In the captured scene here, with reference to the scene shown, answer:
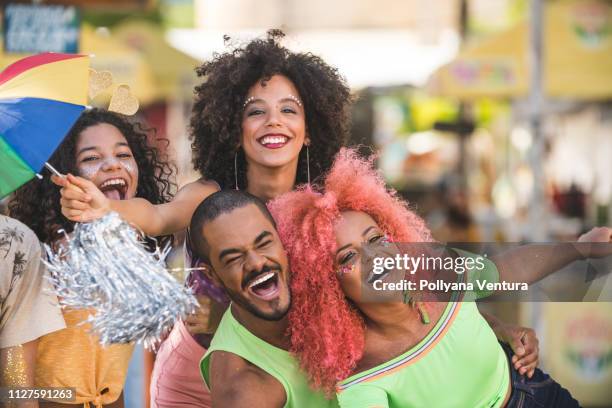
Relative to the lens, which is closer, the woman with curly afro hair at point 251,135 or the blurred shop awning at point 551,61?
the woman with curly afro hair at point 251,135

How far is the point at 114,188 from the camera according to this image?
3217 millimetres

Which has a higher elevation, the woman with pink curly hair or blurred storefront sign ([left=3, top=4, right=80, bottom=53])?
blurred storefront sign ([left=3, top=4, right=80, bottom=53])

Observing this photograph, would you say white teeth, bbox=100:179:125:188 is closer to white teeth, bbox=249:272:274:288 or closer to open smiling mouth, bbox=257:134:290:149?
open smiling mouth, bbox=257:134:290:149

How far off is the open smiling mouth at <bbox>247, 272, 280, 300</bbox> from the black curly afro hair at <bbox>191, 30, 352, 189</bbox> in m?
0.88

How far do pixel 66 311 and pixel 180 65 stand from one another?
7068mm

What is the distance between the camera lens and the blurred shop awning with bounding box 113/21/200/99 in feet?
32.4

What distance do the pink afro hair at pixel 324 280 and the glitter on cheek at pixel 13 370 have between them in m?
0.86

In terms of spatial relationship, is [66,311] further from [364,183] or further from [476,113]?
[476,113]

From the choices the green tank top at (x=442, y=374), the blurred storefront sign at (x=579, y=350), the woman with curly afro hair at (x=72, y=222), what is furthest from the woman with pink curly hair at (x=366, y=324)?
the blurred storefront sign at (x=579, y=350)

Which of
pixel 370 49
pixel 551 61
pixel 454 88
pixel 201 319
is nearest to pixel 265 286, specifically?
pixel 201 319

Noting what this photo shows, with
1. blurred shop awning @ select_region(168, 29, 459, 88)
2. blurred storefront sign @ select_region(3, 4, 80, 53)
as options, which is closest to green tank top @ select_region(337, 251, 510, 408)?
blurred storefront sign @ select_region(3, 4, 80, 53)

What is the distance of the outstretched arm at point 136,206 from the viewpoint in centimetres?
269

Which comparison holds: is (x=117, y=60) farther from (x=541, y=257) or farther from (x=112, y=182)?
(x=541, y=257)

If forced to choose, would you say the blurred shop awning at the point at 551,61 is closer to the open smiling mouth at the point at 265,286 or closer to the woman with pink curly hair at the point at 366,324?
the woman with pink curly hair at the point at 366,324
